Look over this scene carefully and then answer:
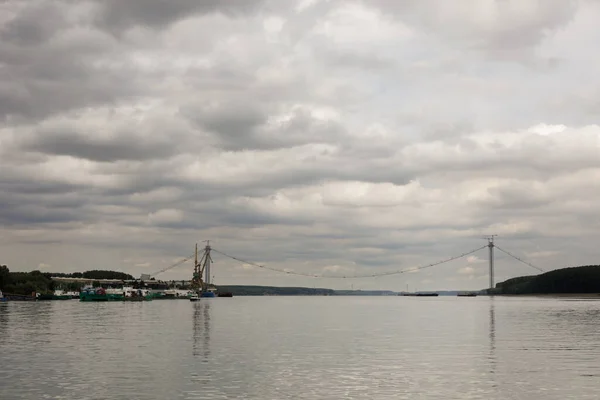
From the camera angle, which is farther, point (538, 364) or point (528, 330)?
point (528, 330)

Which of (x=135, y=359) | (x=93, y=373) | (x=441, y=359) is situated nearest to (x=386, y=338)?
(x=441, y=359)

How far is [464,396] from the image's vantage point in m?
50.2

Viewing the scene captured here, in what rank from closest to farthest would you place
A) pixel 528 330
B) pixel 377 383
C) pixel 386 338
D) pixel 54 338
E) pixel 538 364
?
pixel 377 383, pixel 538 364, pixel 54 338, pixel 386 338, pixel 528 330

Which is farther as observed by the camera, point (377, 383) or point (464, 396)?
point (377, 383)

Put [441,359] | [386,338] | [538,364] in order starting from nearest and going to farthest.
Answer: [538,364] → [441,359] → [386,338]

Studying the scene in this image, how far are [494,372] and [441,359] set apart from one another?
11285 mm

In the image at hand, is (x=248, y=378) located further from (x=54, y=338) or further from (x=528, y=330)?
(x=528, y=330)

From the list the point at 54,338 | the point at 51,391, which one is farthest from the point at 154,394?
the point at 54,338

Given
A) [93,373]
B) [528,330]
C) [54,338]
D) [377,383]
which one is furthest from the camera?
[528,330]

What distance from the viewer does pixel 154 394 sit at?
166ft

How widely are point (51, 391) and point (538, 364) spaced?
4558cm

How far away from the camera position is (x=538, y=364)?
69500 mm

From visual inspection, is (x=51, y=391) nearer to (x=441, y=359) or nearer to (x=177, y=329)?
(x=441, y=359)

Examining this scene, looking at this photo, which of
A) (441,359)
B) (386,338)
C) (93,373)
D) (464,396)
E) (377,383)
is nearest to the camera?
(464,396)
